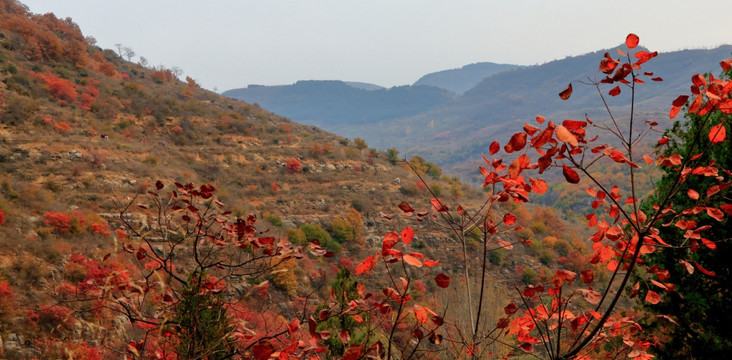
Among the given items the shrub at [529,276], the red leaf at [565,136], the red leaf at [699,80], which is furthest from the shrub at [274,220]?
the red leaf at [565,136]

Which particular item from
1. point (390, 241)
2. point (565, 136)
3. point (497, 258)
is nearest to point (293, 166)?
point (497, 258)

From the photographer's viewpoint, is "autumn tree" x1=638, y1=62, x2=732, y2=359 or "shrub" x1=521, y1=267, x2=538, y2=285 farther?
"shrub" x1=521, y1=267, x2=538, y2=285

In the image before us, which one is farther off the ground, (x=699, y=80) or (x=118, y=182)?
(x=699, y=80)

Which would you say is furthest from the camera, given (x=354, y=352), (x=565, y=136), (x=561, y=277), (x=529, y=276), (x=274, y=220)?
(x=529, y=276)

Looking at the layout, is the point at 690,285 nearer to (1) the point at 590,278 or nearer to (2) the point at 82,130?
(1) the point at 590,278

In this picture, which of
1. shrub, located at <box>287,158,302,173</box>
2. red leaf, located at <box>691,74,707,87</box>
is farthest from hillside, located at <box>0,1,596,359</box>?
red leaf, located at <box>691,74,707,87</box>

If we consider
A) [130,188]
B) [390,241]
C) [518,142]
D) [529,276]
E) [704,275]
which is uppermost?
[518,142]

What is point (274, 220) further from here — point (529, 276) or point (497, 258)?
point (529, 276)

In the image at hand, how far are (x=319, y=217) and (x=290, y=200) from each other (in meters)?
2.73

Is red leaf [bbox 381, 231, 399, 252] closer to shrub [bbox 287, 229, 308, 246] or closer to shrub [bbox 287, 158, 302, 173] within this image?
shrub [bbox 287, 229, 308, 246]

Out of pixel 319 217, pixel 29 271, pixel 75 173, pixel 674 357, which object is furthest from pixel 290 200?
pixel 674 357

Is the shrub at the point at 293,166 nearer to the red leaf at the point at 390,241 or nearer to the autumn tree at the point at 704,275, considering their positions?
the autumn tree at the point at 704,275

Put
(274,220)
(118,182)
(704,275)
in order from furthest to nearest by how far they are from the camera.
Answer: (274,220) < (118,182) < (704,275)

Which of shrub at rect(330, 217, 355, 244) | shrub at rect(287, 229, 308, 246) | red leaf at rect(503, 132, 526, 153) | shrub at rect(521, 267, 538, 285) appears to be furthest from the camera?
shrub at rect(521, 267, 538, 285)
